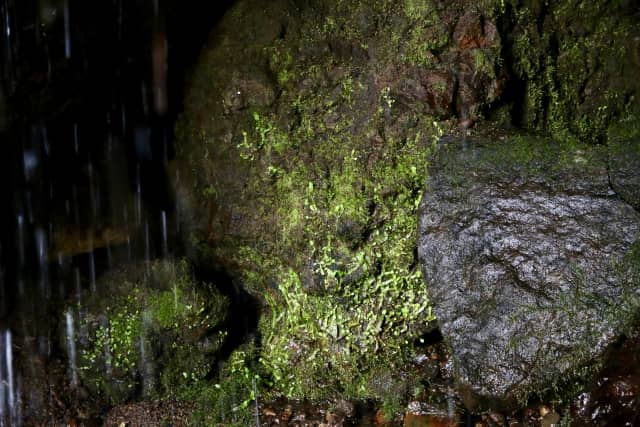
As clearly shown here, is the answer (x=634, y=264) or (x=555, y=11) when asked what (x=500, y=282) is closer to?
(x=634, y=264)

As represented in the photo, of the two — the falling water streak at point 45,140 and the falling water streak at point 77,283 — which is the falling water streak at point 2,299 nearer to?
the falling water streak at point 77,283

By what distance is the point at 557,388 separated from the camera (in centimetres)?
301

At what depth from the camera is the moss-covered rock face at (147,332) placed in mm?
4281

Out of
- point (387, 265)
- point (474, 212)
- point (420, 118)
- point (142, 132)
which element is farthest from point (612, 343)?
point (142, 132)

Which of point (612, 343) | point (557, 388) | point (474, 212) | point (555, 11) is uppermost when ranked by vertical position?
point (555, 11)

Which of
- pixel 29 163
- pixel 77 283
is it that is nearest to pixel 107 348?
pixel 77 283

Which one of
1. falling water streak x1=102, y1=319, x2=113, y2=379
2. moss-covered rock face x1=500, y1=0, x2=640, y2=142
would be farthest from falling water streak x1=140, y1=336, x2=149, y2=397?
moss-covered rock face x1=500, y1=0, x2=640, y2=142

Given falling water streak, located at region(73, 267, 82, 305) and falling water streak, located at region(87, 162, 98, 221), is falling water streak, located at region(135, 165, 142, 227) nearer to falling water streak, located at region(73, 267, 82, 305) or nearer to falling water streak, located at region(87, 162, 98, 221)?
falling water streak, located at region(87, 162, 98, 221)

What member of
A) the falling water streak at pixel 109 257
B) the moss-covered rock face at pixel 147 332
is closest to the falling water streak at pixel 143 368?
the moss-covered rock face at pixel 147 332

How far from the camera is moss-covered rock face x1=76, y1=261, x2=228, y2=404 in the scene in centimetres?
428

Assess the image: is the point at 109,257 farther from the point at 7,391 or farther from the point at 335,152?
the point at 335,152

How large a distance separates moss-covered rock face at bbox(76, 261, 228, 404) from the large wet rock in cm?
183

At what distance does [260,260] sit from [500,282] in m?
1.96

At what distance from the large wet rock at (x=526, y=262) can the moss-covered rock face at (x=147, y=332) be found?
1.83 m
